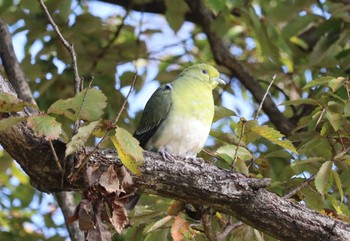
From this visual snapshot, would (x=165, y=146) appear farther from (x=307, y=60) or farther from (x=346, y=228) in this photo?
(x=307, y=60)

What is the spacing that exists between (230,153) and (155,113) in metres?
0.71

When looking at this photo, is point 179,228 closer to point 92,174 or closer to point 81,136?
point 92,174

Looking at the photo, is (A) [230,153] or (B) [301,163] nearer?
(A) [230,153]

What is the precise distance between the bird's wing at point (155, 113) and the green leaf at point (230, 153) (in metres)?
0.63

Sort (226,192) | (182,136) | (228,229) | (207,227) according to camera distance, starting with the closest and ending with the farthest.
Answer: (226,192)
(207,227)
(228,229)
(182,136)

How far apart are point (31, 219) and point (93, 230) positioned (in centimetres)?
262

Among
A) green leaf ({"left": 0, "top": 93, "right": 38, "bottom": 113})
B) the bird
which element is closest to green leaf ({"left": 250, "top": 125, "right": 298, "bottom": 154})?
the bird

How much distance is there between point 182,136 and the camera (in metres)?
3.70

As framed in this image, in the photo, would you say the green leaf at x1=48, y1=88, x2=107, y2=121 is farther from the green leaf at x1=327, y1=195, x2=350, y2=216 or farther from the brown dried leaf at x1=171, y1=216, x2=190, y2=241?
the green leaf at x1=327, y1=195, x2=350, y2=216

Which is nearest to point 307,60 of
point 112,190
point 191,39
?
point 191,39

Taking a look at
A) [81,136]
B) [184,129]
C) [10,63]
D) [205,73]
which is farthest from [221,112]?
[10,63]

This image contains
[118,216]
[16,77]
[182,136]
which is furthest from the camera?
[16,77]

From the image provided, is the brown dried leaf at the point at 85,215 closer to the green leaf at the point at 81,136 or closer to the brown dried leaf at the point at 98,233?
the brown dried leaf at the point at 98,233

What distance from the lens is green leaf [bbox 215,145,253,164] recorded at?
3.19m
